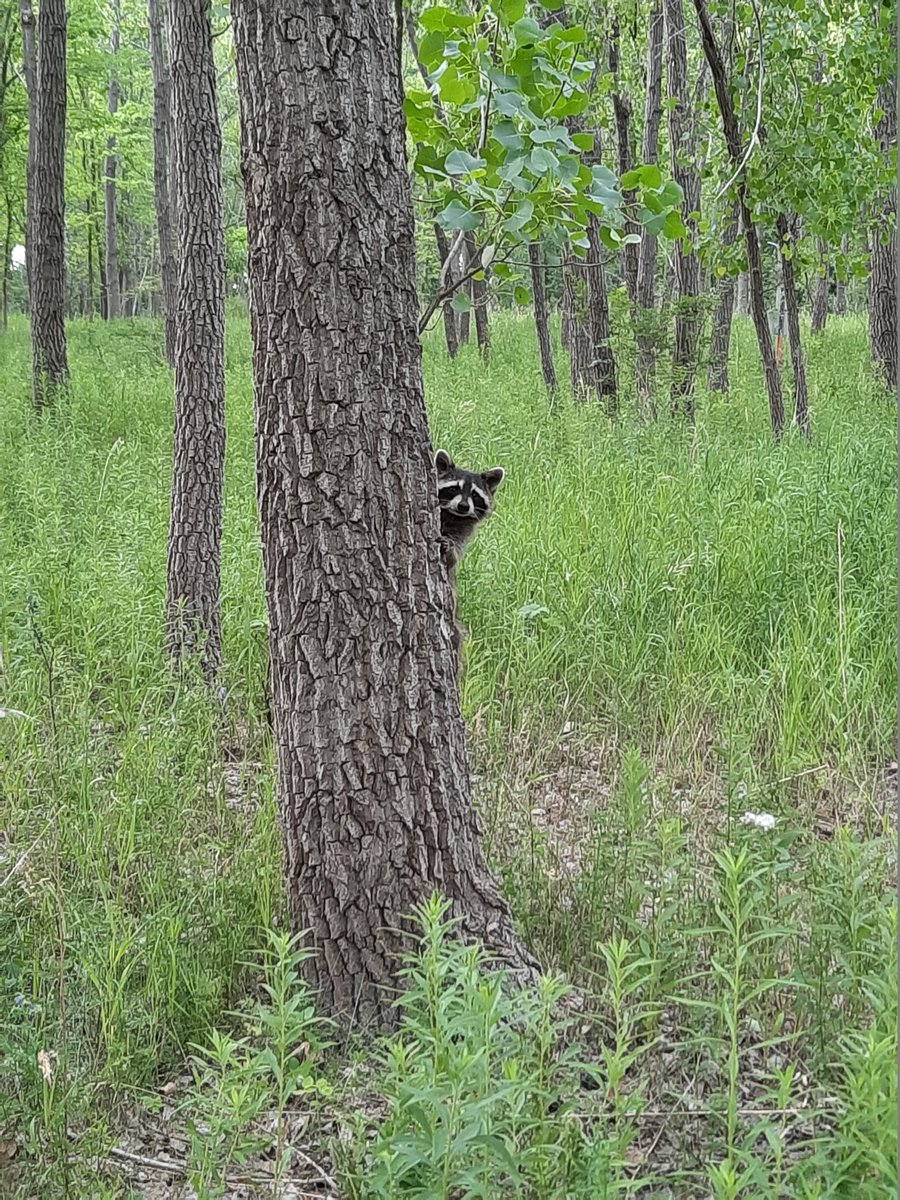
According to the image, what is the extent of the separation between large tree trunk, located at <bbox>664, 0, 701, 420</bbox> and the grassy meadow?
6.37 feet

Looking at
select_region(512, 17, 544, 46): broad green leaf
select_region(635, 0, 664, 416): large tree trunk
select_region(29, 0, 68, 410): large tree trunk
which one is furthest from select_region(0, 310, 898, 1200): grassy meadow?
select_region(29, 0, 68, 410): large tree trunk

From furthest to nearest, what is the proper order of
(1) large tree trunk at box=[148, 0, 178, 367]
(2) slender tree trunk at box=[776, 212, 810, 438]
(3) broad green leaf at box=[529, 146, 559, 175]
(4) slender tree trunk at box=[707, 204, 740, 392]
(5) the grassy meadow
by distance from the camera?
(1) large tree trunk at box=[148, 0, 178, 367] → (4) slender tree trunk at box=[707, 204, 740, 392] → (2) slender tree trunk at box=[776, 212, 810, 438] → (3) broad green leaf at box=[529, 146, 559, 175] → (5) the grassy meadow

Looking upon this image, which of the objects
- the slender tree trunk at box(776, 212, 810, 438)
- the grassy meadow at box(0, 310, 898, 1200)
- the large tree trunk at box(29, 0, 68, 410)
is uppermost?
the large tree trunk at box(29, 0, 68, 410)

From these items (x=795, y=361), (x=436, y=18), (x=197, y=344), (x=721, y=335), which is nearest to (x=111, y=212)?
(x=721, y=335)

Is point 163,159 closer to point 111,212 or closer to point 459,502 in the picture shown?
point 111,212

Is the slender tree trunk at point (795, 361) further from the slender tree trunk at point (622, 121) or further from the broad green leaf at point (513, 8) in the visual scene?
the broad green leaf at point (513, 8)

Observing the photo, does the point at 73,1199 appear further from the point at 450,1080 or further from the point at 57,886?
the point at 450,1080

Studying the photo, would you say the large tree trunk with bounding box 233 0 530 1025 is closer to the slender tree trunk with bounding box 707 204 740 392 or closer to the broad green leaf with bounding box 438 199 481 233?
the broad green leaf with bounding box 438 199 481 233

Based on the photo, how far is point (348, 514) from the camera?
2.92 metres

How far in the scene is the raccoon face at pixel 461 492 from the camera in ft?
18.4

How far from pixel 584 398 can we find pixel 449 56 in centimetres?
829

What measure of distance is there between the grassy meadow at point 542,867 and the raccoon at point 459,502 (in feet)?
1.21

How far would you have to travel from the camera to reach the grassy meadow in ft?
7.04

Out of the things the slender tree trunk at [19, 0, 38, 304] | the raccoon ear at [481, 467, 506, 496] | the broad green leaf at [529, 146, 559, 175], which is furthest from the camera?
the slender tree trunk at [19, 0, 38, 304]
